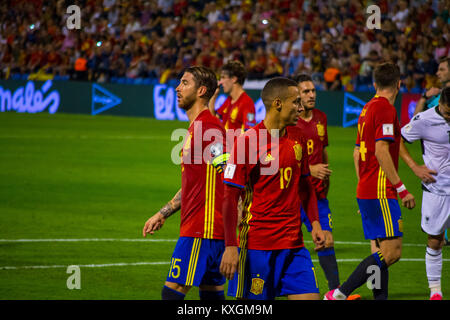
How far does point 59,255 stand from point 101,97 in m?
23.3

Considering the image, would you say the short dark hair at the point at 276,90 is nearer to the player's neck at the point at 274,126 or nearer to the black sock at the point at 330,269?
the player's neck at the point at 274,126

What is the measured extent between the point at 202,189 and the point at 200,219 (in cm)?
21

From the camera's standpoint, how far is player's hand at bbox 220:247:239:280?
4.80 meters

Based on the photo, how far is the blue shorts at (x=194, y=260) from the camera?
538 cm

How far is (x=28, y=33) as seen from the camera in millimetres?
37062

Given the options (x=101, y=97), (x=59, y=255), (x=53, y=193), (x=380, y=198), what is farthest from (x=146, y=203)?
(x=101, y=97)

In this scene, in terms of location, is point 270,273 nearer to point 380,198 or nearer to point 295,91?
point 295,91

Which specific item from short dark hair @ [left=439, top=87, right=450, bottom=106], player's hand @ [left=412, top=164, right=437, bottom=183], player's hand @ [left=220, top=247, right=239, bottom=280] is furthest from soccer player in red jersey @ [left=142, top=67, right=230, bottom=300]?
short dark hair @ [left=439, top=87, right=450, bottom=106]

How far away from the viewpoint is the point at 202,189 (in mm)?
5477

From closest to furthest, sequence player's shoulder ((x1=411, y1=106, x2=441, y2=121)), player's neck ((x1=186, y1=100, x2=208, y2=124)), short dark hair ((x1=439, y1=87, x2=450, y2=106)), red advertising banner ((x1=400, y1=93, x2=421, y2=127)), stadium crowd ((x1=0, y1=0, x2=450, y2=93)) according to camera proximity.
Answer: player's neck ((x1=186, y1=100, x2=208, y2=124)), short dark hair ((x1=439, y1=87, x2=450, y2=106)), player's shoulder ((x1=411, y1=106, x2=441, y2=121)), red advertising banner ((x1=400, y1=93, x2=421, y2=127)), stadium crowd ((x1=0, y1=0, x2=450, y2=93))

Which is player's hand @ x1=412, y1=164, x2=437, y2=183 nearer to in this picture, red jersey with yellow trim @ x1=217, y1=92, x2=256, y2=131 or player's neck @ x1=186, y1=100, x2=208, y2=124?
player's neck @ x1=186, y1=100, x2=208, y2=124

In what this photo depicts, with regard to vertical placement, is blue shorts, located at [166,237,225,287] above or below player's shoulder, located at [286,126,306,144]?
below

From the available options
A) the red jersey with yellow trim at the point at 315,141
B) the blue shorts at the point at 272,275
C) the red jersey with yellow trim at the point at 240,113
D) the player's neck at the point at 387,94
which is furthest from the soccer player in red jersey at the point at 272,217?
the red jersey with yellow trim at the point at 240,113

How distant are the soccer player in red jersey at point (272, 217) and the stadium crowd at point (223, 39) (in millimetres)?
18247
